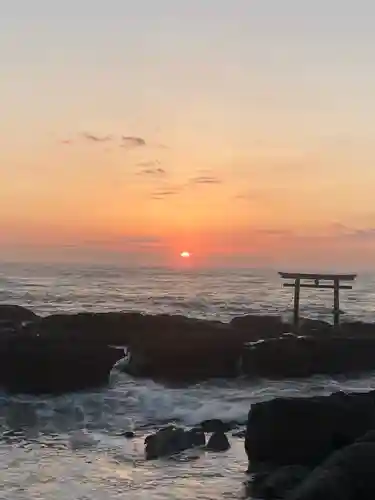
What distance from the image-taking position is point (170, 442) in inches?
509

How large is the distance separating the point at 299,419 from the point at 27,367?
32.3 feet

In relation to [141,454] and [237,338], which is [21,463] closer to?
[141,454]

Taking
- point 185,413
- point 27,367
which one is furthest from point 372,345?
point 27,367

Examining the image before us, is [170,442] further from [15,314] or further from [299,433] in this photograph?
[15,314]

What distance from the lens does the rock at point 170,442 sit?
1260cm

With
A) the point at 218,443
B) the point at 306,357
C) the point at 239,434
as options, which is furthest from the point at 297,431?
the point at 306,357

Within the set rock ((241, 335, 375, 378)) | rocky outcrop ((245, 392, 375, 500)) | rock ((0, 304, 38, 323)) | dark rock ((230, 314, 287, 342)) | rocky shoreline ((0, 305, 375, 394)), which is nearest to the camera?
rocky outcrop ((245, 392, 375, 500))

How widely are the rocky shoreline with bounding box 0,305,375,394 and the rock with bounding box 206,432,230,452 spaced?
7.10 m

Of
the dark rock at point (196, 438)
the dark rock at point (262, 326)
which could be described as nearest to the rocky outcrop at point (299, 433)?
the dark rock at point (196, 438)

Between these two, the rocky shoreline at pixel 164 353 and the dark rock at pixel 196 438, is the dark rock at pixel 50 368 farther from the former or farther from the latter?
the dark rock at pixel 196 438

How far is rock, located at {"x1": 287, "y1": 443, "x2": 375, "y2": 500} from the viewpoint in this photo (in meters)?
8.86

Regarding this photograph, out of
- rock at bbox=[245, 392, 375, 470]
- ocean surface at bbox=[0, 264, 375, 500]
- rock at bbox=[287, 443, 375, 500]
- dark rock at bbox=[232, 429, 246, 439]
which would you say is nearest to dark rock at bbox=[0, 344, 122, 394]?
ocean surface at bbox=[0, 264, 375, 500]

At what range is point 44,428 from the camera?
1499 cm

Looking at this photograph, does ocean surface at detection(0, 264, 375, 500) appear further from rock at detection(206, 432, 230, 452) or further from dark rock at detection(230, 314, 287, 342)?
dark rock at detection(230, 314, 287, 342)
